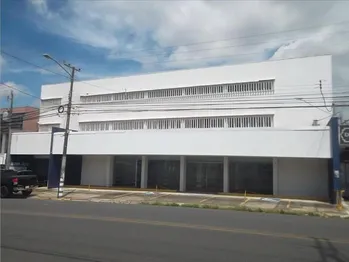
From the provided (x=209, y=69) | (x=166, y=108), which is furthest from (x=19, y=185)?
(x=209, y=69)

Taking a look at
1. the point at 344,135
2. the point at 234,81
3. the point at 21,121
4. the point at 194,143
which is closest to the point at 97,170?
the point at 194,143

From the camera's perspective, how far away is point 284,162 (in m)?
26.6

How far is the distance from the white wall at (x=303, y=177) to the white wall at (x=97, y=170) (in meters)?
14.8

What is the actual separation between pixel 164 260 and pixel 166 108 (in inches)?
1014

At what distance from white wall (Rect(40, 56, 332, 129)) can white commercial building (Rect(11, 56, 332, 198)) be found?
0.07m

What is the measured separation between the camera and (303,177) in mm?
26031

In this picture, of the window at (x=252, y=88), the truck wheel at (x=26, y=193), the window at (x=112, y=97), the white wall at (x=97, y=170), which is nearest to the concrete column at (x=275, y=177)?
the window at (x=252, y=88)

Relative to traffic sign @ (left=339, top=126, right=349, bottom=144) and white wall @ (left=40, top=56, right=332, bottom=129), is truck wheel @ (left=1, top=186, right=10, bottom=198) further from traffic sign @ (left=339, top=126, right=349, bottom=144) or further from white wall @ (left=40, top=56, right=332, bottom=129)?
traffic sign @ (left=339, top=126, right=349, bottom=144)

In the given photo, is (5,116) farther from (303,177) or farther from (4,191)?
(303,177)

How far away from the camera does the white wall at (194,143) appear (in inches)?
952

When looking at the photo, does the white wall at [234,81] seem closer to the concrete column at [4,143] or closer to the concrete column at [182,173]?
the concrete column at [182,173]

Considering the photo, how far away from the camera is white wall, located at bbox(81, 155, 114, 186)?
1302 inches

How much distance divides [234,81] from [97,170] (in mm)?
14482

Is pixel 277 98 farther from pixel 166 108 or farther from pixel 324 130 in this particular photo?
pixel 166 108
